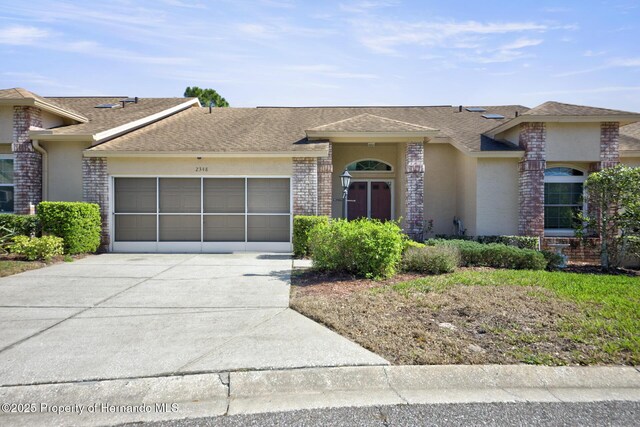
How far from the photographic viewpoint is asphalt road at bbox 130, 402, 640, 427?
138 inches

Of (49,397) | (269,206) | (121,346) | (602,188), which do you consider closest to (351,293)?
(121,346)

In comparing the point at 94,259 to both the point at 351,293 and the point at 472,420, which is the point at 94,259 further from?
the point at 472,420

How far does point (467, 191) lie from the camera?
1373 centimetres

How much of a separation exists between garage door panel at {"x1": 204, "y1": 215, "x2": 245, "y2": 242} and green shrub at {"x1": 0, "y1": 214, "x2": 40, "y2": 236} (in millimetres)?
4529

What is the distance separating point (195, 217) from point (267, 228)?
7.29 ft

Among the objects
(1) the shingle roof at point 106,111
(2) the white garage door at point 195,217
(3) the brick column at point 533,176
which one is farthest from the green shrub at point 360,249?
(1) the shingle roof at point 106,111

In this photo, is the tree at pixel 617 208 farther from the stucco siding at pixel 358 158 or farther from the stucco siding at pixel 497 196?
the stucco siding at pixel 358 158

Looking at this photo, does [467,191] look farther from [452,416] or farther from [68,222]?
[68,222]

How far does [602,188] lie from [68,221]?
44.6 ft

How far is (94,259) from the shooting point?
11.3 m

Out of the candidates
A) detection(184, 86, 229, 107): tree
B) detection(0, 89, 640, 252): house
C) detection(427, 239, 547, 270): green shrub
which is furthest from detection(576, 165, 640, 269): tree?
detection(184, 86, 229, 107): tree

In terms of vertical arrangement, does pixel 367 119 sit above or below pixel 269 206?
above

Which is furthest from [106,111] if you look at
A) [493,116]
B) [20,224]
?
[493,116]

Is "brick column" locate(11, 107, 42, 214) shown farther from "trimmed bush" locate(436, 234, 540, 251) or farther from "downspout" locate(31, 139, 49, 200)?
"trimmed bush" locate(436, 234, 540, 251)
